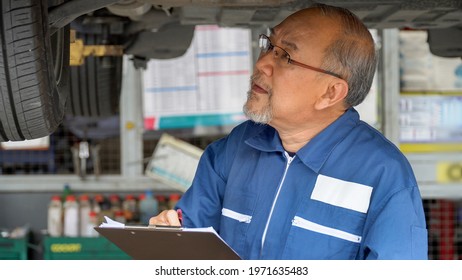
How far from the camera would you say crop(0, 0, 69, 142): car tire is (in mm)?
2423

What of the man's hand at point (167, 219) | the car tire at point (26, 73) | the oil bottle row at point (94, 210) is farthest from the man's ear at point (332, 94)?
the oil bottle row at point (94, 210)

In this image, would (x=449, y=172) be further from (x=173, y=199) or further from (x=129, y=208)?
(x=129, y=208)

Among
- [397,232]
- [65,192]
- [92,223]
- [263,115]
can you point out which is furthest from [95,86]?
[397,232]

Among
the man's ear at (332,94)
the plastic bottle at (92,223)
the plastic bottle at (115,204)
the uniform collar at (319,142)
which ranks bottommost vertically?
the plastic bottle at (92,223)

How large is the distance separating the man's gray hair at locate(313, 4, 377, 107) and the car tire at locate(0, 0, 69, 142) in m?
0.89

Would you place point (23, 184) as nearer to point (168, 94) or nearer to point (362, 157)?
point (168, 94)

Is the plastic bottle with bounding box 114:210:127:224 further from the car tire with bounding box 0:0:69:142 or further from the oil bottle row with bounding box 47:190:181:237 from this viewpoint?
the car tire with bounding box 0:0:69:142

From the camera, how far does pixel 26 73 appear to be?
246cm

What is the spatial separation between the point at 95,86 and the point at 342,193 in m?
2.14

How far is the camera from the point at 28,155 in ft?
20.3

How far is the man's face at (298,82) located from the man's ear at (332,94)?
17mm

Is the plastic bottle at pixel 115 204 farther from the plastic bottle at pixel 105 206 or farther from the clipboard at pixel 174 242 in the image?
the clipboard at pixel 174 242

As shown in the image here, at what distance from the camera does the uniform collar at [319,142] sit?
260cm

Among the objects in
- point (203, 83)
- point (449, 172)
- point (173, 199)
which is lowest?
point (173, 199)
